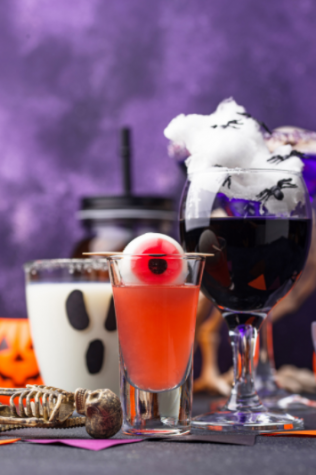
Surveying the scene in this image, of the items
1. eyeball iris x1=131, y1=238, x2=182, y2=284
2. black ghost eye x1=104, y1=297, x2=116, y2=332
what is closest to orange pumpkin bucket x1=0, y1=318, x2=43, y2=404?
black ghost eye x1=104, y1=297, x2=116, y2=332

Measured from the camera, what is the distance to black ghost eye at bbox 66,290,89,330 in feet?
2.87

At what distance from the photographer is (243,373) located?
31.6 inches

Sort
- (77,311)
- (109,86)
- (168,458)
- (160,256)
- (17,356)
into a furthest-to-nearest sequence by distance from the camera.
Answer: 1. (109,86)
2. (17,356)
3. (77,311)
4. (160,256)
5. (168,458)

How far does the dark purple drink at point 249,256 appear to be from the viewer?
76 cm

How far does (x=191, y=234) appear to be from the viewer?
789 millimetres

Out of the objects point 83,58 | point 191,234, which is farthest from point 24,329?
point 83,58

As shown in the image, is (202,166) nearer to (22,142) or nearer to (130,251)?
(130,251)

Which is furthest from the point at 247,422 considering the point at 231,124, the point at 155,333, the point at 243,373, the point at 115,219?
the point at 115,219

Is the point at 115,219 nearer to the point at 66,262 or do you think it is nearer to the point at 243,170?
the point at 66,262

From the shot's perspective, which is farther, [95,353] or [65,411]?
[95,353]

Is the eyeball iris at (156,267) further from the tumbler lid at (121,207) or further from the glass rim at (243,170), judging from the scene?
the tumbler lid at (121,207)

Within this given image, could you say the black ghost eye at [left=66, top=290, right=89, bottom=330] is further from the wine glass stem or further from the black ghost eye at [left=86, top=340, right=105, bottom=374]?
the wine glass stem

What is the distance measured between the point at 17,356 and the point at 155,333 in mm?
422

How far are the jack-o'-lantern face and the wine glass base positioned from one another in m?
0.36
